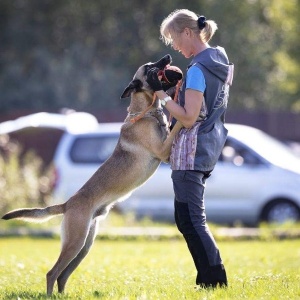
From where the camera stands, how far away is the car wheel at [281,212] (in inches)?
580

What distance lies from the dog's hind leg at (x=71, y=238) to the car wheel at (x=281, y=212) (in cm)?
864

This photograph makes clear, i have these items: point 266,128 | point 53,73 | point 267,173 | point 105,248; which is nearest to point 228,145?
point 267,173

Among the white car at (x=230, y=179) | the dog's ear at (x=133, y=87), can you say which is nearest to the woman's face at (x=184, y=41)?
the dog's ear at (x=133, y=87)

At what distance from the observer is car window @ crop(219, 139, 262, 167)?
577 inches

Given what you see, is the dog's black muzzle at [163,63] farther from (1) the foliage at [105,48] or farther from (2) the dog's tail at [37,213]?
(1) the foliage at [105,48]

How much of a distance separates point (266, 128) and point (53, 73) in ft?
42.9

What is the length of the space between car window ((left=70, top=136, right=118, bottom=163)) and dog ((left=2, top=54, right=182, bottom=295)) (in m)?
8.05

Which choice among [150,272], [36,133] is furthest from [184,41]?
[36,133]

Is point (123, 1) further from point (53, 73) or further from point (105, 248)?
point (105, 248)

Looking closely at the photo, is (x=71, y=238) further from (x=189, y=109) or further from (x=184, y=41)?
(x=184, y=41)

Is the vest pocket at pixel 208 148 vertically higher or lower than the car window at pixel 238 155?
lower

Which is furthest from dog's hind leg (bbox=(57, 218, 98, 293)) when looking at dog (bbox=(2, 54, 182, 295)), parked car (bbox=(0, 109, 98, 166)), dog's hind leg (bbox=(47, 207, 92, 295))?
parked car (bbox=(0, 109, 98, 166))

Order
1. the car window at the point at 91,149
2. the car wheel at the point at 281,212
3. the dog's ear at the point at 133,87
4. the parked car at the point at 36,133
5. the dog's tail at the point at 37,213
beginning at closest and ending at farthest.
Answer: the dog's tail at the point at 37,213 < the dog's ear at the point at 133,87 < the car wheel at the point at 281,212 < the car window at the point at 91,149 < the parked car at the point at 36,133

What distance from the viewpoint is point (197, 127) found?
6371 millimetres
